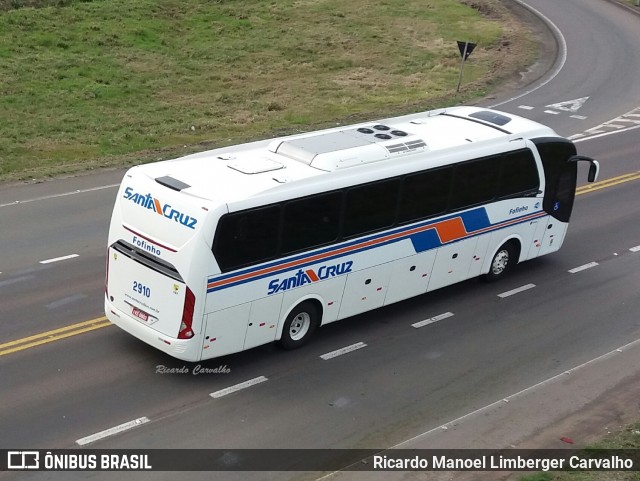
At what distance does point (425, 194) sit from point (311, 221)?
2.55m

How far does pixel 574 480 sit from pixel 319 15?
125 feet

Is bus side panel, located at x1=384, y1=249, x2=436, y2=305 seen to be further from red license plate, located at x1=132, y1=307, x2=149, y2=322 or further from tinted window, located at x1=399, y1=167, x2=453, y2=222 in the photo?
red license plate, located at x1=132, y1=307, x2=149, y2=322

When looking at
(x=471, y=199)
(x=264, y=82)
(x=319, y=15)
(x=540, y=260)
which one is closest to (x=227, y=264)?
(x=471, y=199)

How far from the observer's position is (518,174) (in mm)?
19109

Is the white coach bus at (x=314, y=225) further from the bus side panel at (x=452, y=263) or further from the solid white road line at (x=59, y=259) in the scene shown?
the solid white road line at (x=59, y=259)

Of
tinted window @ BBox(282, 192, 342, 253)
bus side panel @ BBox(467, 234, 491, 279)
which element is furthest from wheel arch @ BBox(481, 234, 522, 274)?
tinted window @ BBox(282, 192, 342, 253)

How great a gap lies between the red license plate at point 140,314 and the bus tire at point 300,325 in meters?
2.15

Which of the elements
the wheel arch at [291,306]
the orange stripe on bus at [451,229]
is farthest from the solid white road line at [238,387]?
the orange stripe on bus at [451,229]

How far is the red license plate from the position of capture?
1521cm

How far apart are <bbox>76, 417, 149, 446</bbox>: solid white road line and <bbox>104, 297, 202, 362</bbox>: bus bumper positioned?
1207 mm

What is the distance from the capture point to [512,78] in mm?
38281

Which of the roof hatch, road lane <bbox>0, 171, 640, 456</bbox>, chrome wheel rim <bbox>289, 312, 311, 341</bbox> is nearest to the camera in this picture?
road lane <bbox>0, 171, 640, 456</bbox>

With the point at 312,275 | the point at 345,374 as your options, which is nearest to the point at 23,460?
the point at 345,374

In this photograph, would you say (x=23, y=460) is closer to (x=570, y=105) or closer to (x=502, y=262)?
(x=502, y=262)
